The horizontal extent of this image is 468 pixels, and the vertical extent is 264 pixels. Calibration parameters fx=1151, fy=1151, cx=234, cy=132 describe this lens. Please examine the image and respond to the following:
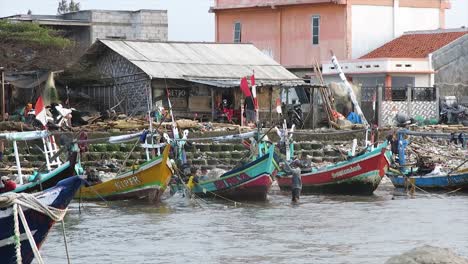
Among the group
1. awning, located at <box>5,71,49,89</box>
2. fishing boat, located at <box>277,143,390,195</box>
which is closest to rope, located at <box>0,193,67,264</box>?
fishing boat, located at <box>277,143,390,195</box>

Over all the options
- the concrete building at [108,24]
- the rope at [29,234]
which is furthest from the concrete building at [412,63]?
the rope at [29,234]

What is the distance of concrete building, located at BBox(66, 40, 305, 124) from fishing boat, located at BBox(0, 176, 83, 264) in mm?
23302

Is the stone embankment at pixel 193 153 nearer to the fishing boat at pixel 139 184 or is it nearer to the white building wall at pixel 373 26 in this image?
the fishing boat at pixel 139 184

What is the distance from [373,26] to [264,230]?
28.2 metres

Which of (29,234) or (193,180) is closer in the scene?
(29,234)

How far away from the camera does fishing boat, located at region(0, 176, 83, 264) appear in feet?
47.1

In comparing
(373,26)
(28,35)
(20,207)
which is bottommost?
(20,207)

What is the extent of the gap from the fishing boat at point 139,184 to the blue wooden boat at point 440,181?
7.42 metres

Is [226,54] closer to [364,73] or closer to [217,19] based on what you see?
[364,73]

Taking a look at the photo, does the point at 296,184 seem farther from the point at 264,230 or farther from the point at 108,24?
the point at 108,24

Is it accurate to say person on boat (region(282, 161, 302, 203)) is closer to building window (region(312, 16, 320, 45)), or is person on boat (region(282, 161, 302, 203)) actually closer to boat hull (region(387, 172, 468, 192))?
boat hull (region(387, 172, 468, 192))

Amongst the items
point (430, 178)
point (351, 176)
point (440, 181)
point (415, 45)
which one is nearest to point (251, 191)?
point (351, 176)

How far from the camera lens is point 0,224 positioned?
47.6 feet

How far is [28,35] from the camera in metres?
A: 41.6
